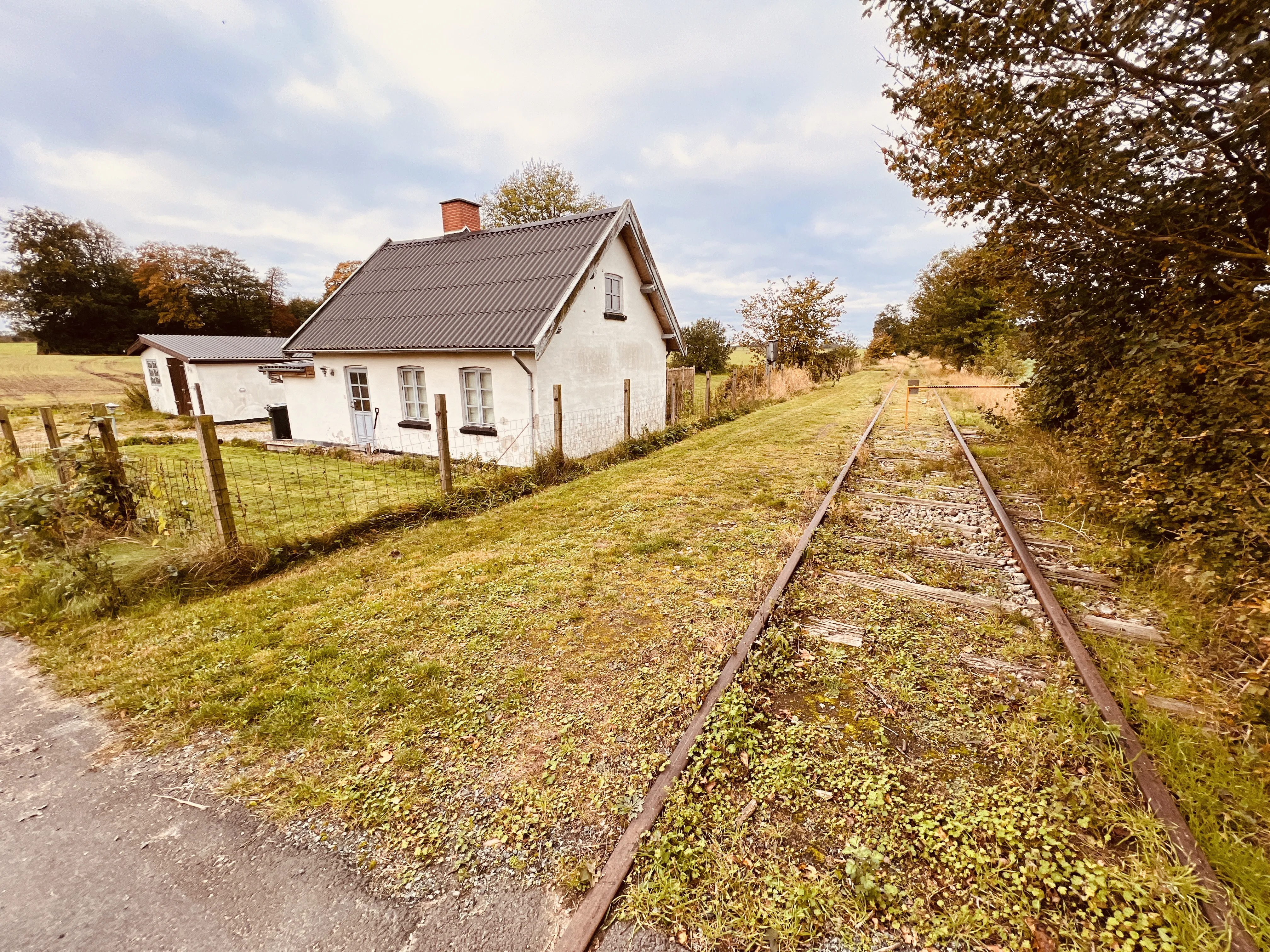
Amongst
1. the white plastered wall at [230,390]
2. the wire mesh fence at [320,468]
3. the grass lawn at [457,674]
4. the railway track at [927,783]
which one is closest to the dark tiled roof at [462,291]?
the wire mesh fence at [320,468]

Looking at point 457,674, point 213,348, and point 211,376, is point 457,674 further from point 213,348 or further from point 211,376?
point 213,348

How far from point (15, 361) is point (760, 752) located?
4441 centimetres

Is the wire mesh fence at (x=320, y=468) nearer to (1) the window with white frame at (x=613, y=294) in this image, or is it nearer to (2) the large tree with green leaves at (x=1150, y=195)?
(1) the window with white frame at (x=613, y=294)

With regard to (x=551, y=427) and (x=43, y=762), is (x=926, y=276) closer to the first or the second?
(x=551, y=427)

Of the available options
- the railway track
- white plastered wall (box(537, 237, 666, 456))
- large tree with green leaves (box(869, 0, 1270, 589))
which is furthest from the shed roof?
the railway track

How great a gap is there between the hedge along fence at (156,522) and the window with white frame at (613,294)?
6473 millimetres

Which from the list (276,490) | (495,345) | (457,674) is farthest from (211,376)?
(457,674)

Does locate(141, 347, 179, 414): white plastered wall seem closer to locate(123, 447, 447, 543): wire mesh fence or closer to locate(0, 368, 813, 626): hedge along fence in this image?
locate(123, 447, 447, 543): wire mesh fence

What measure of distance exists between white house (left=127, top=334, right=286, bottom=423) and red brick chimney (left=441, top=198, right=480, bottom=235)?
845 cm

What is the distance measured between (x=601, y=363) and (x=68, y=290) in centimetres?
4925

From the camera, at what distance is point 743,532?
6.05 metres

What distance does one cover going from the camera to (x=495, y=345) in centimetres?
1058

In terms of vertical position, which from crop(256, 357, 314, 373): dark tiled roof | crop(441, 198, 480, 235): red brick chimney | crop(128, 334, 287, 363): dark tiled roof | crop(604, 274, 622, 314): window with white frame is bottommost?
crop(256, 357, 314, 373): dark tiled roof

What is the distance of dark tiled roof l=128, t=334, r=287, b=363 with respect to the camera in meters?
19.3
